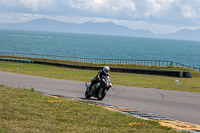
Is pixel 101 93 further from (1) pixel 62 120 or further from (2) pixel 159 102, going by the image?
(1) pixel 62 120

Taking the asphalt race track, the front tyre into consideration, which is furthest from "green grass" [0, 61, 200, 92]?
Answer: the front tyre

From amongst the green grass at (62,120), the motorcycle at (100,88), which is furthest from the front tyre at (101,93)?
the green grass at (62,120)

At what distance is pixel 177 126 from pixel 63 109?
13.1ft

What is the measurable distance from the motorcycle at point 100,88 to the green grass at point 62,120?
3660 millimetres

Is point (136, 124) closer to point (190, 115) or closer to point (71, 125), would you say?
point (71, 125)

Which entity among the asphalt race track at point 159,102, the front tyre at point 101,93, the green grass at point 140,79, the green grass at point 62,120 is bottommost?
A: the green grass at point 140,79

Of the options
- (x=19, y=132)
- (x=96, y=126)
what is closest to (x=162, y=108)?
(x=96, y=126)

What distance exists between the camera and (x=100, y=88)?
1667 cm

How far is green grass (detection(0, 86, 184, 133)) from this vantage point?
8367mm

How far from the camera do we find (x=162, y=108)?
14.2m

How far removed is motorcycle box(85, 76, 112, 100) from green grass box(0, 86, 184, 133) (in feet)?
12.0

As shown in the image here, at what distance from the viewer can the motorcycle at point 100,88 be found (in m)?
16.2

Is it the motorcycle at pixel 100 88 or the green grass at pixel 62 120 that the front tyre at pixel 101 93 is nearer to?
the motorcycle at pixel 100 88

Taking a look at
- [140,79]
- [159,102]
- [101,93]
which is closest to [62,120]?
[101,93]
